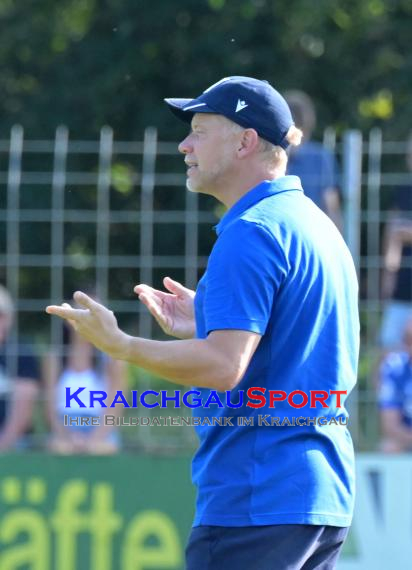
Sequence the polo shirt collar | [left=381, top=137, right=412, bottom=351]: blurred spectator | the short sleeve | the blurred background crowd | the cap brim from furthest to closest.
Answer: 1. [left=381, top=137, right=412, bottom=351]: blurred spectator
2. the blurred background crowd
3. the cap brim
4. the polo shirt collar
5. the short sleeve

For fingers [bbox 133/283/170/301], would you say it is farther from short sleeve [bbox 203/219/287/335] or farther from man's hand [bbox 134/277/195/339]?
short sleeve [bbox 203/219/287/335]

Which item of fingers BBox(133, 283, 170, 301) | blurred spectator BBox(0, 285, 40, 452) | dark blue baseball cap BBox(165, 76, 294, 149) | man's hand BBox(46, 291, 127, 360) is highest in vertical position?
dark blue baseball cap BBox(165, 76, 294, 149)

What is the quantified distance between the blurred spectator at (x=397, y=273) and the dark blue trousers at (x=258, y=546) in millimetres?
3440

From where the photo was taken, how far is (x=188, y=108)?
334 cm

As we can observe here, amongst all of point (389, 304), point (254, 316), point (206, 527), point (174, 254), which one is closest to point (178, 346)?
point (254, 316)

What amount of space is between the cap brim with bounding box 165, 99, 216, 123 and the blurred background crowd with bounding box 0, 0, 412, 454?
2.70 m

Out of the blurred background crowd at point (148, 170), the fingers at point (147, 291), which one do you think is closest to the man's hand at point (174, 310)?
the fingers at point (147, 291)

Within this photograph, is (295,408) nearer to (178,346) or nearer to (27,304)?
(178,346)

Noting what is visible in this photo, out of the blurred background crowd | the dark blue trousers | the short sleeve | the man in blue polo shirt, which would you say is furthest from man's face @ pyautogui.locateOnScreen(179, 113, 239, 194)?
the blurred background crowd

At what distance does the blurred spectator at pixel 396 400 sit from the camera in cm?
629

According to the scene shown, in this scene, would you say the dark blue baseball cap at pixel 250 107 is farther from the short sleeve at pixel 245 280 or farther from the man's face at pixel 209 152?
the short sleeve at pixel 245 280

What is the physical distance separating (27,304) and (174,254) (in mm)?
1037

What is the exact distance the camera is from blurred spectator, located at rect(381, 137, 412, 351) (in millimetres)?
6492

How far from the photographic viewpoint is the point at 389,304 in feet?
21.4
